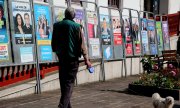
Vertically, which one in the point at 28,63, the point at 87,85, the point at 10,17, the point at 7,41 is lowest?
the point at 87,85

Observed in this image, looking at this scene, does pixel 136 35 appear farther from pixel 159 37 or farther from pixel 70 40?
pixel 70 40

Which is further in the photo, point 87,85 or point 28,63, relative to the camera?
point 87,85

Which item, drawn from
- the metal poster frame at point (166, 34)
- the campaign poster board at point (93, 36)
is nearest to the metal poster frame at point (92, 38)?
Answer: the campaign poster board at point (93, 36)

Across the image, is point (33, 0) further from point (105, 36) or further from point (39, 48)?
point (105, 36)

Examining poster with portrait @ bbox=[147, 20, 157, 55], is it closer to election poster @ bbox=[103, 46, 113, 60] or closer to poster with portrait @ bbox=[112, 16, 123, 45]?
poster with portrait @ bbox=[112, 16, 123, 45]

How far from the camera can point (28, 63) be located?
953cm

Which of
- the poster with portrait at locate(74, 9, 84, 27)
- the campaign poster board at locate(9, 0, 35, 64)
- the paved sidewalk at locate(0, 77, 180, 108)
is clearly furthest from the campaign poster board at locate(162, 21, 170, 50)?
the campaign poster board at locate(9, 0, 35, 64)

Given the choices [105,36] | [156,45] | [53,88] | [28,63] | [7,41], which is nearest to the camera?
[7,41]

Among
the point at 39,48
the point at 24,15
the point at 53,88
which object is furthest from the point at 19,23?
the point at 53,88

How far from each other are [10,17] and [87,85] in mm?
3635

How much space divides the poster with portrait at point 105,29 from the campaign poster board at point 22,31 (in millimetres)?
3609

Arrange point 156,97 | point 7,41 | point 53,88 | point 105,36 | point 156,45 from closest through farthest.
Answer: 1. point 156,97
2. point 7,41
3. point 53,88
4. point 105,36
5. point 156,45

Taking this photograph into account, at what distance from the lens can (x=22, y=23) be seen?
9.39 metres

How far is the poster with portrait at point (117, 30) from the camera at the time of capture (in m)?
13.5
